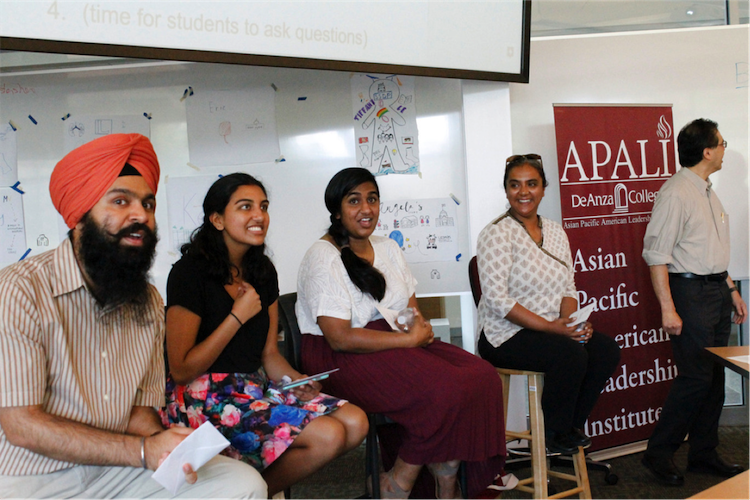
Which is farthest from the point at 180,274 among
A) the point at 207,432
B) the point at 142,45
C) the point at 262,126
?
the point at 262,126

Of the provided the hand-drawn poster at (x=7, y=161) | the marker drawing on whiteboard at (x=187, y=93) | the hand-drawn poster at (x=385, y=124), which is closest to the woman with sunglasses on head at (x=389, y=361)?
the hand-drawn poster at (x=385, y=124)

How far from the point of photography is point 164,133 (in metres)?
3.50

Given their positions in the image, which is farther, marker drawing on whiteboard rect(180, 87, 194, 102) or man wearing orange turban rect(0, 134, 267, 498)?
marker drawing on whiteboard rect(180, 87, 194, 102)

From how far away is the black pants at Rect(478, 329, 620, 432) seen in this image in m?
2.47

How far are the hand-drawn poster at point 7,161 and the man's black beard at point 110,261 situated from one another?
239 cm

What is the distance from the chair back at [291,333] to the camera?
2.48 meters

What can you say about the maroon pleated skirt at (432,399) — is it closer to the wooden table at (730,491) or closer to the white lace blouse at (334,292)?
the white lace blouse at (334,292)

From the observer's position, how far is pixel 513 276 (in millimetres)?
2754

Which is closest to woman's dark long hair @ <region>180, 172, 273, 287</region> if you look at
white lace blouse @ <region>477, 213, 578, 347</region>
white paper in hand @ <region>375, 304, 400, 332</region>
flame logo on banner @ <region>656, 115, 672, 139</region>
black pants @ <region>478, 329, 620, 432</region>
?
white paper in hand @ <region>375, 304, 400, 332</region>

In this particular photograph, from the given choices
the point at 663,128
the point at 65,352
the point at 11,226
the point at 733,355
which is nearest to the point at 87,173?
the point at 65,352

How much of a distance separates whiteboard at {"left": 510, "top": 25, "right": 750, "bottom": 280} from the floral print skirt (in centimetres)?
245

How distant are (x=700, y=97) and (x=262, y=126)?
2.63 m

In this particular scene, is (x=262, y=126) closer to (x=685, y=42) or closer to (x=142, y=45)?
(x=142, y=45)

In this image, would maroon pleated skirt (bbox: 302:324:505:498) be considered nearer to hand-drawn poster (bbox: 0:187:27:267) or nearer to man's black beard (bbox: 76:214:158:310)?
man's black beard (bbox: 76:214:158:310)
